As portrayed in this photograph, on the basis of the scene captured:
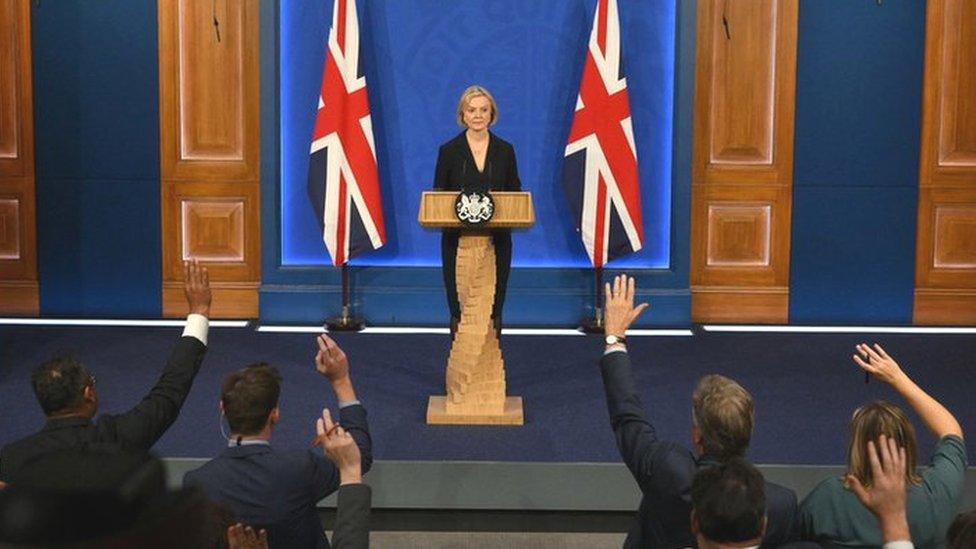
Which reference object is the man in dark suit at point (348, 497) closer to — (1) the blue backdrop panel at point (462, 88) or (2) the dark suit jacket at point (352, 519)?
(2) the dark suit jacket at point (352, 519)

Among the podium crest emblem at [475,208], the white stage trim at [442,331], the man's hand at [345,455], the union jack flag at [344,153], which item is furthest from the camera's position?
the white stage trim at [442,331]

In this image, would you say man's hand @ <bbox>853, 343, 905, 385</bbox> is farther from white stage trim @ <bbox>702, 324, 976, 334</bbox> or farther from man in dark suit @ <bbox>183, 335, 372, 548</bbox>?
white stage trim @ <bbox>702, 324, 976, 334</bbox>

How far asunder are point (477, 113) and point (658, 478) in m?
3.24

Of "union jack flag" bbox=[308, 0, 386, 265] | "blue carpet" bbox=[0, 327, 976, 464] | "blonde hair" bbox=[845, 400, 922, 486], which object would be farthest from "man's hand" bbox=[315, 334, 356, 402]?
"union jack flag" bbox=[308, 0, 386, 265]

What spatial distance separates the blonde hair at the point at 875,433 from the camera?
96.1 inches

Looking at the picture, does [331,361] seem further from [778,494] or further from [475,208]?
[475,208]

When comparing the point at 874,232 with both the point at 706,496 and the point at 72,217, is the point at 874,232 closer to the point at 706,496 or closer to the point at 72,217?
the point at 72,217

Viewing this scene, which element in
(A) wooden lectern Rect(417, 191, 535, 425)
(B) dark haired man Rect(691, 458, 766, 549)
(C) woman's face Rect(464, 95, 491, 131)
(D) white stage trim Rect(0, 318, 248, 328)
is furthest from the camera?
(D) white stage trim Rect(0, 318, 248, 328)

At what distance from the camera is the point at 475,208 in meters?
5.22

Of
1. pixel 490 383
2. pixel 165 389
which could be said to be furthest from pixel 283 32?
pixel 165 389

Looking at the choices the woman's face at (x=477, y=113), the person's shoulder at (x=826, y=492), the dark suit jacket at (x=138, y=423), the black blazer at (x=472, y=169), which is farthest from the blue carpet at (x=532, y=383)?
the person's shoulder at (x=826, y=492)

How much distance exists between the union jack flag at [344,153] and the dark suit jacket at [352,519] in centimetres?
542

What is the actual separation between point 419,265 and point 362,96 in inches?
44.0

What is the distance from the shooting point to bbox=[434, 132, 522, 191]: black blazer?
226 inches
